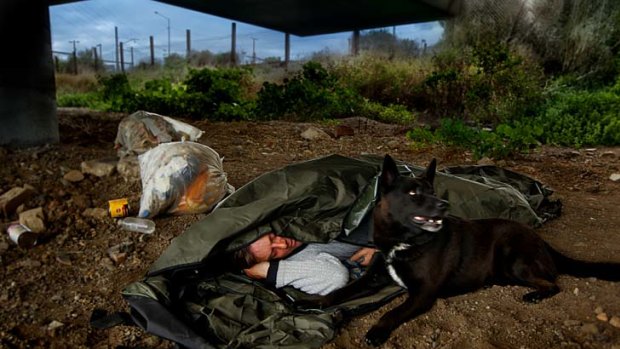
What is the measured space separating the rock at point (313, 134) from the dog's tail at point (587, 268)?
4686mm

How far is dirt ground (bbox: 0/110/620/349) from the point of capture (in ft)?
7.88

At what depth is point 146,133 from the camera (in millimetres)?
4801

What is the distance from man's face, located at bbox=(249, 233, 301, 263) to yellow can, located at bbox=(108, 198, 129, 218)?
1.41m

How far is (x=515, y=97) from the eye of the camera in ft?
→ 28.2

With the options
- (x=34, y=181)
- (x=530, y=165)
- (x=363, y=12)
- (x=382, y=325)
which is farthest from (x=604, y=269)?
(x=363, y=12)

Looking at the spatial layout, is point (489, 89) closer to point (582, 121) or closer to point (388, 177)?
point (582, 121)

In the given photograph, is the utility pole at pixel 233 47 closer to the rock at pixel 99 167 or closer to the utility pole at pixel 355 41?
the utility pole at pixel 355 41

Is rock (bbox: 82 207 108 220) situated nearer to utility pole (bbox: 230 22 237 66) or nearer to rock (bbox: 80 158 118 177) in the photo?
rock (bbox: 80 158 118 177)

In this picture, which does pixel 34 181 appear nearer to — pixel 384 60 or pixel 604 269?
pixel 604 269

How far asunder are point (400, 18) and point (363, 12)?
109 cm

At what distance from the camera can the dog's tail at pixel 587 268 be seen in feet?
9.16

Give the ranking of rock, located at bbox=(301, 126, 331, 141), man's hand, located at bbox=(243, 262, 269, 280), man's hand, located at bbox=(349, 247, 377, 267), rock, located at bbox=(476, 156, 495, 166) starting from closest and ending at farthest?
man's hand, located at bbox=(243, 262, 269, 280), man's hand, located at bbox=(349, 247, 377, 267), rock, located at bbox=(476, 156, 495, 166), rock, located at bbox=(301, 126, 331, 141)

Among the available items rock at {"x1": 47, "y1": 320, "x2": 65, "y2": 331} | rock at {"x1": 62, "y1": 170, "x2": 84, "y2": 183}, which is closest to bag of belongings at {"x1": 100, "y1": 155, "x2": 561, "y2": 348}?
rock at {"x1": 47, "y1": 320, "x2": 65, "y2": 331}

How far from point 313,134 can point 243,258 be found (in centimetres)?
448
